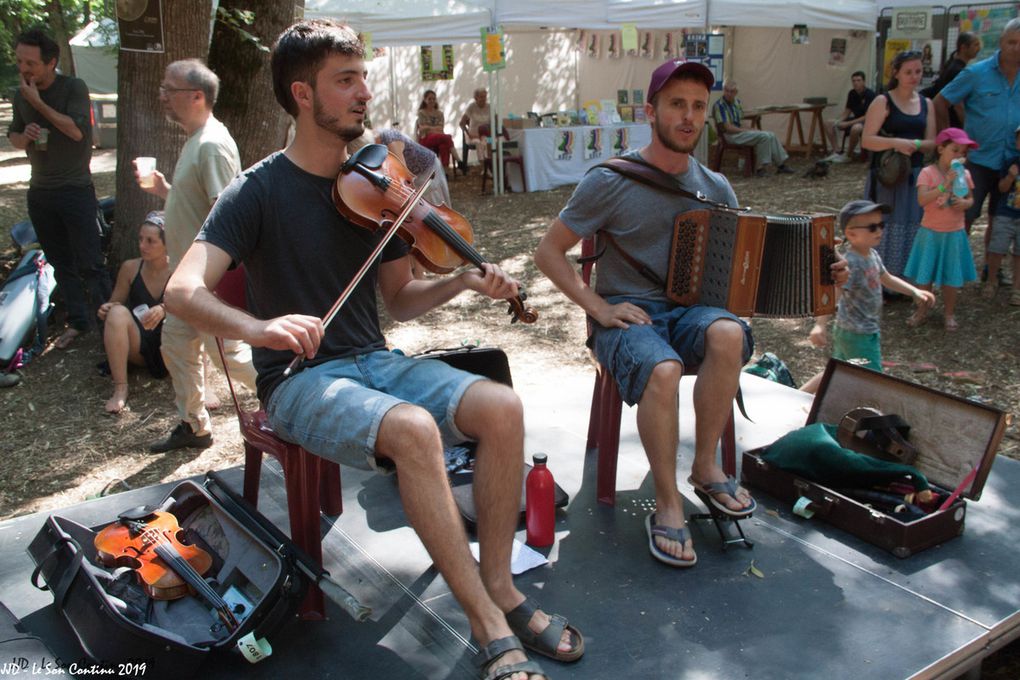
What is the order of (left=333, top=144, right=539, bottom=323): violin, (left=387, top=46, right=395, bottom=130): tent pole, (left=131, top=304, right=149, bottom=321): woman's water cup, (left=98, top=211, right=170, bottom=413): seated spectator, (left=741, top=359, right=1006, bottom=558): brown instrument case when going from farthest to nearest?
(left=387, top=46, right=395, bottom=130): tent pole → (left=98, top=211, right=170, bottom=413): seated spectator → (left=131, top=304, right=149, bottom=321): woman's water cup → (left=741, top=359, right=1006, bottom=558): brown instrument case → (left=333, top=144, right=539, bottom=323): violin

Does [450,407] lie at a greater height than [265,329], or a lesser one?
lesser

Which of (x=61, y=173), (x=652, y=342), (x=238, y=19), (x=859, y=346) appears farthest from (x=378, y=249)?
(x=61, y=173)

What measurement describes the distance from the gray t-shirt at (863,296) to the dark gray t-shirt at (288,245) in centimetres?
254

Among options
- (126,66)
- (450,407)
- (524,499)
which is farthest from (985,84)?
(126,66)

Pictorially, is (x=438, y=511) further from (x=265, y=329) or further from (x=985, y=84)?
(x=985, y=84)

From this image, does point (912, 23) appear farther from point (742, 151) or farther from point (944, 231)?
point (944, 231)

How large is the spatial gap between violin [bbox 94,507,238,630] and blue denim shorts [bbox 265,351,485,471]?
44 centimetres

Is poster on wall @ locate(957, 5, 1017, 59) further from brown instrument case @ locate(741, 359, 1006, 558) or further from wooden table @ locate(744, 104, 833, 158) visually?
brown instrument case @ locate(741, 359, 1006, 558)

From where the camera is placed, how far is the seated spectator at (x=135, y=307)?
195 inches

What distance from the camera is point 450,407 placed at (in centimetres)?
249

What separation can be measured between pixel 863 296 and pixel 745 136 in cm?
934

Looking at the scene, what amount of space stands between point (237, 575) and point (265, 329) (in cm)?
85

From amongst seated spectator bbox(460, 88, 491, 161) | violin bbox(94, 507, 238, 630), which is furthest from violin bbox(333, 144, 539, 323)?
seated spectator bbox(460, 88, 491, 161)

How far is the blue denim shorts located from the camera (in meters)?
2.35
